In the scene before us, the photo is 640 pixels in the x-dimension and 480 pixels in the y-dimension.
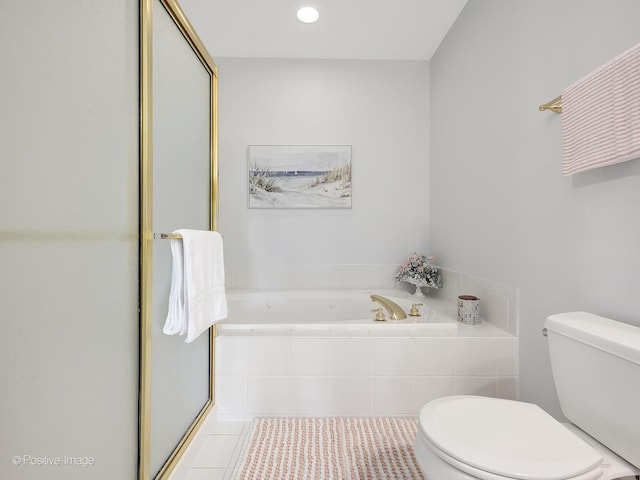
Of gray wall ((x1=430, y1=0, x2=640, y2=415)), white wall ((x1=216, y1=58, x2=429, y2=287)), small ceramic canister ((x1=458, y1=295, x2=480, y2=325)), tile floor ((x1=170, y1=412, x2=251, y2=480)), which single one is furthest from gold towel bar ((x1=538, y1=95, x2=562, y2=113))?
tile floor ((x1=170, y1=412, x2=251, y2=480))

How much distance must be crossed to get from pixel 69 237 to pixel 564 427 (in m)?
1.39

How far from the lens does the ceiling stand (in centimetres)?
221

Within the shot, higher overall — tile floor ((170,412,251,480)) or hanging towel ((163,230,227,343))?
hanging towel ((163,230,227,343))

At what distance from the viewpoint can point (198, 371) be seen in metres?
1.51

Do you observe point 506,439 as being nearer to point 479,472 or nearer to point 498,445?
point 498,445

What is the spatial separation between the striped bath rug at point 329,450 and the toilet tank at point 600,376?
2.19ft

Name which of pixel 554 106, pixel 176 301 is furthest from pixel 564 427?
pixel 176 301

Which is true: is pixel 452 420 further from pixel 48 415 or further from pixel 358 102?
pixel 358 102

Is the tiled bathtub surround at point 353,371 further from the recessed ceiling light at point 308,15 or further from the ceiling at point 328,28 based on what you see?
the recessed ceiling light at point 308,15

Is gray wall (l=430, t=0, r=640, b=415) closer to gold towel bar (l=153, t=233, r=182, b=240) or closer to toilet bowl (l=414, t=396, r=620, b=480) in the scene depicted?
toilet bowl (l=414, t=396, r=620, b=480)

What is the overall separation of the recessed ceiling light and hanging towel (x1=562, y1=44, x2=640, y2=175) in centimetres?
170

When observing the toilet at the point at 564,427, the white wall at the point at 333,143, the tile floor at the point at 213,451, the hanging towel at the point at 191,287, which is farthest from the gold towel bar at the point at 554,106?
the tile floor at the point at 213,451

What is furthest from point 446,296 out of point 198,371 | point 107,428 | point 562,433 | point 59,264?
point 59,264

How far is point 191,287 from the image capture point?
1.20m
